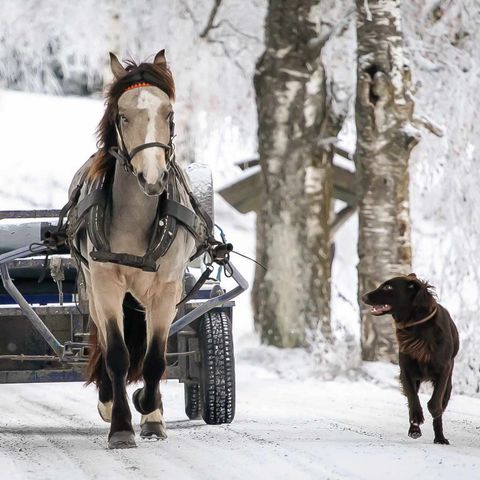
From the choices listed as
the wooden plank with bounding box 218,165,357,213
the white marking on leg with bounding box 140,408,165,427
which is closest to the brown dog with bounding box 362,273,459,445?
the white marking on leg with bounding box 140,408,165,427

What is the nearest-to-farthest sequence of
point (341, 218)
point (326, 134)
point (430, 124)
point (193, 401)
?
1. point (193, 401)
2. point (430, 124)
3. point (326, 134)
4. point (341, 218)

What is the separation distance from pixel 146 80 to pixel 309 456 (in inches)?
97.1

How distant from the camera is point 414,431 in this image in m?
8.66

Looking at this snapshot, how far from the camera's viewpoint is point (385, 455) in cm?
731

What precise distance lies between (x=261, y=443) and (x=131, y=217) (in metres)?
1.57

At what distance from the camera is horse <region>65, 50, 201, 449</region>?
8.01m

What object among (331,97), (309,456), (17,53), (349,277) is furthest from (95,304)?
(349,277)

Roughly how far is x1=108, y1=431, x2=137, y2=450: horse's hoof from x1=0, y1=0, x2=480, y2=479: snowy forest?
4.15 ft

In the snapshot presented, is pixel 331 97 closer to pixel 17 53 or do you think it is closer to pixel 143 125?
pixel 17 53

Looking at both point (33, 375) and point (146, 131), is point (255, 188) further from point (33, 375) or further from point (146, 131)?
Answer: point (146, 131)

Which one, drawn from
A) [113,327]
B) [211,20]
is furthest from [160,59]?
[211,20]

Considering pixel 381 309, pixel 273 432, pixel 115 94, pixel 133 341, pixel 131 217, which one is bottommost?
pixel 273 432

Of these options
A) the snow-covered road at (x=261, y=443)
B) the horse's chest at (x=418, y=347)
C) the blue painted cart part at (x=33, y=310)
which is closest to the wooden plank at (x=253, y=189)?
the snow-covered road at (x=261, y=443)

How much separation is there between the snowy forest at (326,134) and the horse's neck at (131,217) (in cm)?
162
